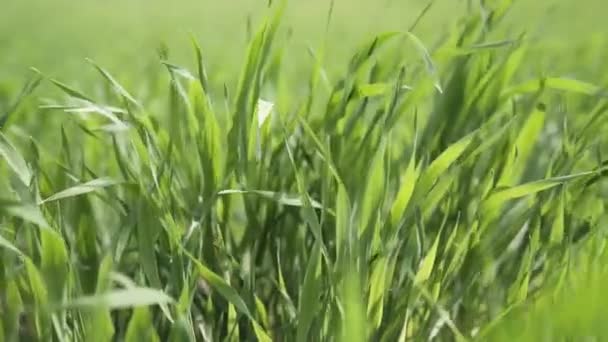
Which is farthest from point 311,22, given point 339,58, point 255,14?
point 339,58

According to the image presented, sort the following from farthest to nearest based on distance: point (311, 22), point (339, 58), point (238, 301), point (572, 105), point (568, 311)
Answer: point (311, 22)
point (339, 58)
point (572, 105)
point (238, 301)
point (568, 311)

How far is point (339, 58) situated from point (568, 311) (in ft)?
6.20

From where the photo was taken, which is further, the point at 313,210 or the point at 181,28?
the point at 181,28

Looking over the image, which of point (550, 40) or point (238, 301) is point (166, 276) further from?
point (550, 40)

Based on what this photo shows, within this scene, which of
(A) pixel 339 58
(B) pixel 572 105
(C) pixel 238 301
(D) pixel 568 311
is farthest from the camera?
(A) pixel 339 58

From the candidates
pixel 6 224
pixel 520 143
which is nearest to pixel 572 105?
pixel 520 143

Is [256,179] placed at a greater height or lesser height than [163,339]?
greater

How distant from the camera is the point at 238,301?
49 cm

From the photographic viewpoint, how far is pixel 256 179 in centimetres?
61

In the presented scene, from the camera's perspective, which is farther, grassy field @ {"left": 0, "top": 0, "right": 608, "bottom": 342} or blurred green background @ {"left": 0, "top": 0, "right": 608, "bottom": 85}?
blurred green background @ {"left": 0, "top": 0, "right": 608, "bottom": 85}

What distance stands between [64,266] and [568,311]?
281mm

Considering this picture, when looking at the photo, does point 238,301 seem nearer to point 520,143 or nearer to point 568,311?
point 568,311

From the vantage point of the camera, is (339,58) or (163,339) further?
(339,58)

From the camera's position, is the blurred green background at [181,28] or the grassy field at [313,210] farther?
the blurred green background at [181,28]
